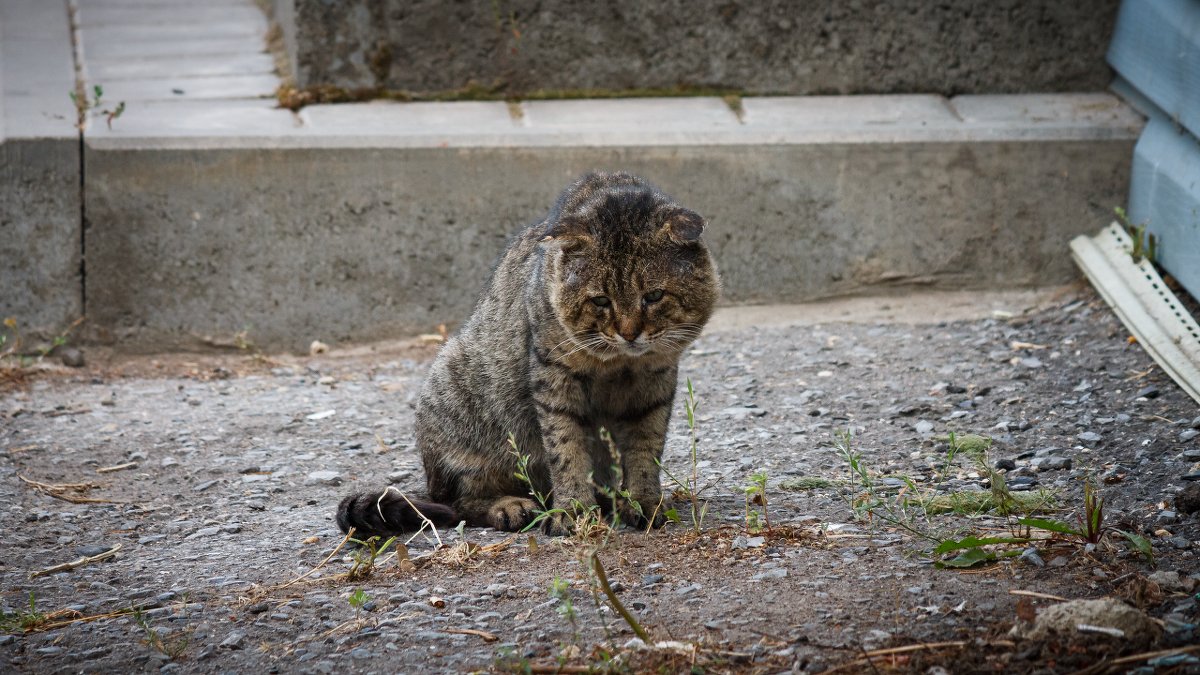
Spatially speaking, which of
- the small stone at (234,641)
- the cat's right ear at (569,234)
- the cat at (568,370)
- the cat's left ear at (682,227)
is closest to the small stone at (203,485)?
the cat at (568,370)

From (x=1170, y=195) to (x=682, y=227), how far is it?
11.2ft

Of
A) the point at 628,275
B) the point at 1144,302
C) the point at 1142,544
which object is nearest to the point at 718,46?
the point at 1144,302

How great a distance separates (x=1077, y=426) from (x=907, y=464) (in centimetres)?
78

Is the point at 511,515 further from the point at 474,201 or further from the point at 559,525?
Result: the point at 474,201

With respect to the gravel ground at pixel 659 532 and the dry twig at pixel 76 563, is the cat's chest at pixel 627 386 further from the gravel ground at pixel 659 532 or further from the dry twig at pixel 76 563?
the dry twig at pixel 76 563

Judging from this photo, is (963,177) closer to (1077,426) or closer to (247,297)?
(1077,426)

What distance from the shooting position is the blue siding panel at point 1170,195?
20.0 ft

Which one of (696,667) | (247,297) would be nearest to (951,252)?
(247,297)

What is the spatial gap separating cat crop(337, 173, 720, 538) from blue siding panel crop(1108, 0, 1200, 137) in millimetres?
3262

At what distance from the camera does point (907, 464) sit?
4926mm

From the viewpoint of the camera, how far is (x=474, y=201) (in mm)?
6996

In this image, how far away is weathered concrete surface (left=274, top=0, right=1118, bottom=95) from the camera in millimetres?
7344

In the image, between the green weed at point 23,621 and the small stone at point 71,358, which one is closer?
the green weed at point 23,621

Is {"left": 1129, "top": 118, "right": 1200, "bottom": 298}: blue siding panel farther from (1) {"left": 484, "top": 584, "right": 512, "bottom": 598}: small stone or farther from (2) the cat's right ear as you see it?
(1) {"left": 484, "top": 584, "right": 512, "bottom": 598}: small stone
